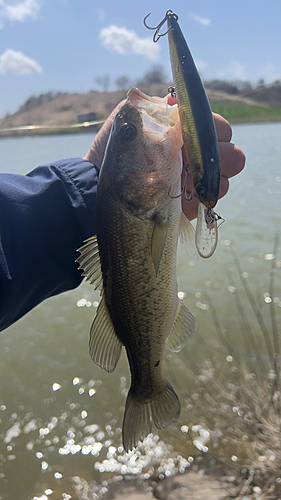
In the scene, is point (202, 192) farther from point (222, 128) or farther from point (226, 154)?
point (222, 128)

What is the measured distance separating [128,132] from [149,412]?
1417 mm

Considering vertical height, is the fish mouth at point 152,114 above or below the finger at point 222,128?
above

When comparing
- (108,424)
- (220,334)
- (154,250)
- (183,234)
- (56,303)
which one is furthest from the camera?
(56,303)

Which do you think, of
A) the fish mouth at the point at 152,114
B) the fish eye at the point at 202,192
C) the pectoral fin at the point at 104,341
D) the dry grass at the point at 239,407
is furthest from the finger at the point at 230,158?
the dry grass at the point at 239,407

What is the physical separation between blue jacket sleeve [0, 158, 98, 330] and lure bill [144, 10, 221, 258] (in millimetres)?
906

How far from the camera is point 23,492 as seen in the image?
471cm

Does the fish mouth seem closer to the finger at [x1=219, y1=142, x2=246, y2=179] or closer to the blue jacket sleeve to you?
the finger at [x1=219, y1=142, x2=246, y2=179]

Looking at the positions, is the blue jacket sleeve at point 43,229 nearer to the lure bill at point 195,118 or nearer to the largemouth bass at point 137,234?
the largemouth bass at point 137,234

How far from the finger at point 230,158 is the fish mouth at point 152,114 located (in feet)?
1.56

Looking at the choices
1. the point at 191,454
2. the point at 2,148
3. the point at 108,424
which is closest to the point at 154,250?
the point at 191,454

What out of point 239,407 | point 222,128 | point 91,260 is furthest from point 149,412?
point 239,407

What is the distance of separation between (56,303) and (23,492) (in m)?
5.00

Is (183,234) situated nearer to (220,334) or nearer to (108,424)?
(108,424)

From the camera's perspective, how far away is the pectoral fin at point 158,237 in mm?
1567
